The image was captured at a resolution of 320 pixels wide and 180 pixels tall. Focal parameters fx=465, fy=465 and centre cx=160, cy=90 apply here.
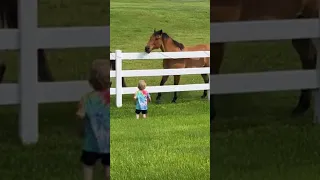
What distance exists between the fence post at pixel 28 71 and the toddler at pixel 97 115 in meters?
0.08

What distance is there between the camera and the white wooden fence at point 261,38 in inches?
33.4

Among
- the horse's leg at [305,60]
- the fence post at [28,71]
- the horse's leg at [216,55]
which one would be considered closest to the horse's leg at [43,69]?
the fence post at [28,71]

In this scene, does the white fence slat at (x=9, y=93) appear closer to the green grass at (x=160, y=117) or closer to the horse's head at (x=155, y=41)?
the green grass at (x=160, y=117)

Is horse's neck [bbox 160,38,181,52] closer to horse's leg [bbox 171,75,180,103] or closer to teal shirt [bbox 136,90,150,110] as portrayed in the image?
horse's leg [bbox 171,75,180,103]

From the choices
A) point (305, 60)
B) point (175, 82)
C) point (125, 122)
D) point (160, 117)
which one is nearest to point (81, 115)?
point (305, 60)

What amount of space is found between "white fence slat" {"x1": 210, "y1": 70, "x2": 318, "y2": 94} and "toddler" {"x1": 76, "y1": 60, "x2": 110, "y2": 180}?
212 mm

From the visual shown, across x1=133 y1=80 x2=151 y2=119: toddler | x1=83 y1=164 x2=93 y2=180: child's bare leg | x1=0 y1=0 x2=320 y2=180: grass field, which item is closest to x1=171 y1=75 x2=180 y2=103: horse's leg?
x1=133 y1=80 x2=151 y2=119: toddler

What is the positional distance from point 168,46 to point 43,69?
53.1 inches

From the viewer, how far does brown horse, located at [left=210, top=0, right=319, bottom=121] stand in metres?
0.84

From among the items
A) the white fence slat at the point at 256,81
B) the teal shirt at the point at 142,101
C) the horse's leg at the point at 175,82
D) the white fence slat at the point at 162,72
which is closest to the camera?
the white fence slat at the point at 256,81

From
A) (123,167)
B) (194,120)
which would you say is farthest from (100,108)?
(194,120)

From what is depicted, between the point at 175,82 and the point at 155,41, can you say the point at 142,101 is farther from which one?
the point at 175,82

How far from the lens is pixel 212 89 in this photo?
2.89ft

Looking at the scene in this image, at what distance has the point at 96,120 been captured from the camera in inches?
31.3
